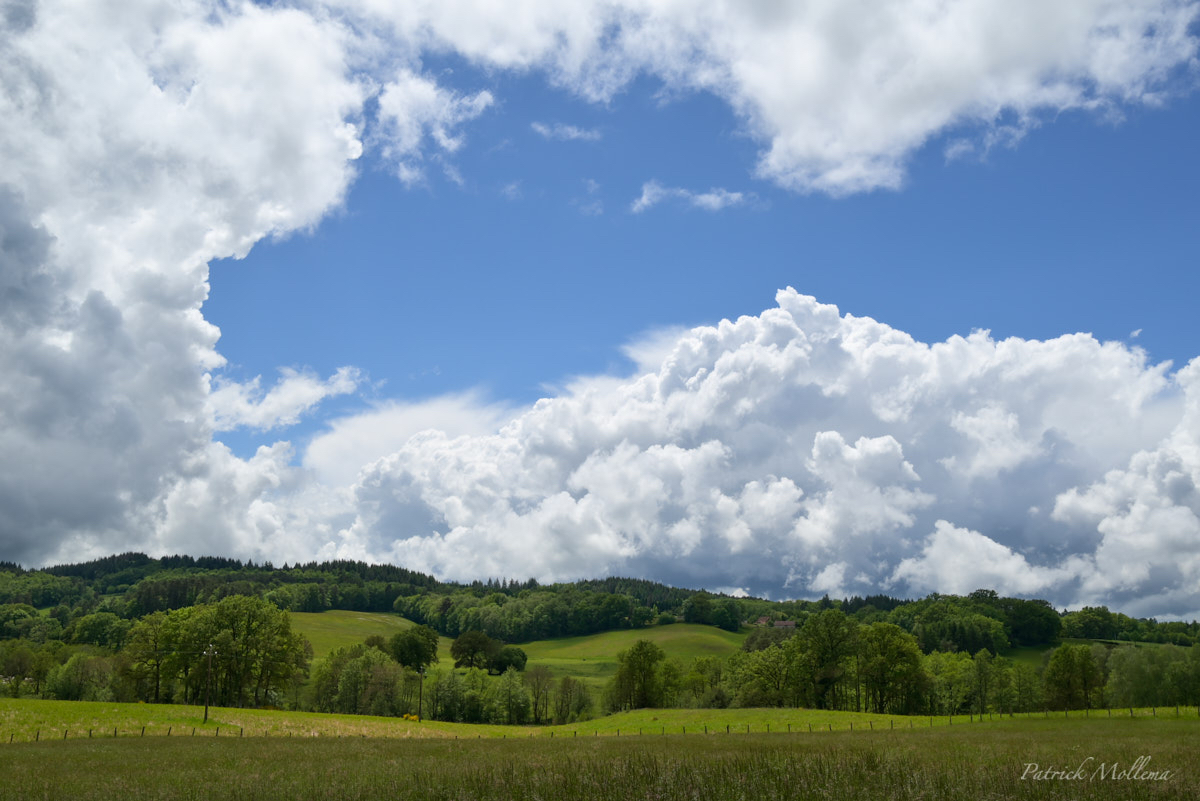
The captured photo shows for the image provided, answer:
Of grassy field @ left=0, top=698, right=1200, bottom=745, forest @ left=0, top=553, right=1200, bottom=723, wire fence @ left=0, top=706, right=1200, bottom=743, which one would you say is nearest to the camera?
wire fence @ left=0, top=706, right=1200, bottom=743

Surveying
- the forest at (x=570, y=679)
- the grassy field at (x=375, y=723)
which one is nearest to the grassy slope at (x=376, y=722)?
the grassy field at (x=375, y=723)

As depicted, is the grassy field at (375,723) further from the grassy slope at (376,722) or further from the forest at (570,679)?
the forest at (570,679)

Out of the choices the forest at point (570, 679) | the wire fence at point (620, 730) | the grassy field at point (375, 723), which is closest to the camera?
the wire fence at point (620, 730)

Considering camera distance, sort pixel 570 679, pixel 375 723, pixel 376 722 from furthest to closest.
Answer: pixel 570 679, pixel 376 722, pixel 375 723

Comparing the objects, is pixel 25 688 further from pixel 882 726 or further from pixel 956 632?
pixel 956 632

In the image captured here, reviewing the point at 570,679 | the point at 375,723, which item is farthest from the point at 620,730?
the point at 570,679

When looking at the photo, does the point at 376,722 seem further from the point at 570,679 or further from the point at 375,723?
the point at 570,679

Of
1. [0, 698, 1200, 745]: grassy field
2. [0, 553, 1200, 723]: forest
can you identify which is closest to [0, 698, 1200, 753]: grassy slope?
[0, 698, 1200, 745]: grassy field

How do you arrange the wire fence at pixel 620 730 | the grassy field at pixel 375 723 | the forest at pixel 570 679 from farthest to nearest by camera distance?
1. the forest at pixel 570 679
2. the grassy field at pixel 375 723
3. the wire fence at pixel 620 730

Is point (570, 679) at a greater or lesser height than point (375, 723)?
lesser

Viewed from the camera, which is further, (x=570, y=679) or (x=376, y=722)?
(x=570, y=679)

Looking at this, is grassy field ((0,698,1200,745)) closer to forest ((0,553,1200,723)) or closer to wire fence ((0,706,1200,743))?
wire fence ((0,706,1200,743))

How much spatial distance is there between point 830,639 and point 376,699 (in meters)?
67.0

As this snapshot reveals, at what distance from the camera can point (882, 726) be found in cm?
6675
